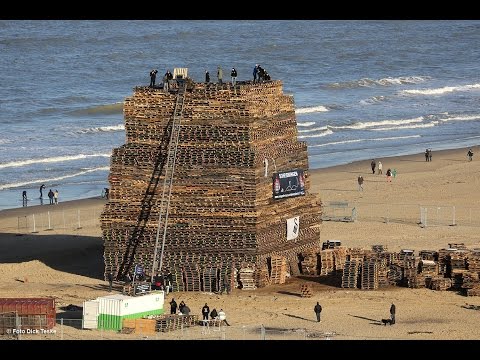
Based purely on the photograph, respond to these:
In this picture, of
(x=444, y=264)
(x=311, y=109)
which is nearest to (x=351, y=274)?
(x=444, y=264)

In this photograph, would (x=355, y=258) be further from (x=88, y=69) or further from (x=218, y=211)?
(x=88, y=69)

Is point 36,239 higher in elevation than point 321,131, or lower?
lower

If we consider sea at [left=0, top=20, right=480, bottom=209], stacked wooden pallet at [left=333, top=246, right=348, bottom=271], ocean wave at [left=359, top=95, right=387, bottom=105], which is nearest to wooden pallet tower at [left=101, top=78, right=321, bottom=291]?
stacked wooden pallet at [left=333, top=246, right=348, bottom=271]

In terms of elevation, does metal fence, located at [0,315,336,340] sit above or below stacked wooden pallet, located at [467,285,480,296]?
below

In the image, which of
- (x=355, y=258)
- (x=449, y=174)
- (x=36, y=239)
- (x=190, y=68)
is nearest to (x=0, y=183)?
(x=36, y=239)

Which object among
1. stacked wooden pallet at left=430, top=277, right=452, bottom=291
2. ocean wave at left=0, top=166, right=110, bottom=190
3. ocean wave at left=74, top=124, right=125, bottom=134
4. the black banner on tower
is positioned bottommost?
stacked wooden pallet at left=430, top=277, right=452, bottom=291

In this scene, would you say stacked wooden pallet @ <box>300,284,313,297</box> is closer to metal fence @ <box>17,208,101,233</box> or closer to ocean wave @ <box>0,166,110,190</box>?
metal fence @ <box>17,208,101,233</box>

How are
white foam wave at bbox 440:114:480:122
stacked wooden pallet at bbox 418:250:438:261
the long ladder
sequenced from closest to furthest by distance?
the long ladder
stacked wooden pallet at bbox 418:250:438:261
white foam wave at bbox 440:114:480:122
